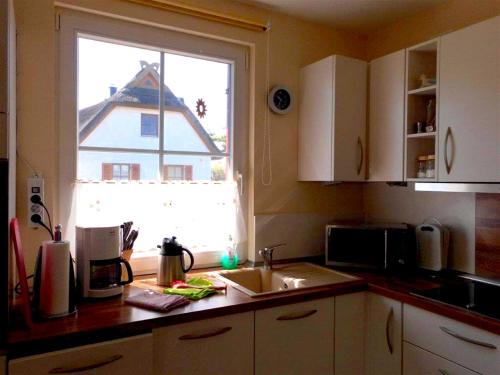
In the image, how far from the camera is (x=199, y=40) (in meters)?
2.12

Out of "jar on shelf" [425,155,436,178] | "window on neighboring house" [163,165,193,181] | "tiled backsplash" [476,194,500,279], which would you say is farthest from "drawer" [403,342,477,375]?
"window on neighboring house" [163,165,193,181]

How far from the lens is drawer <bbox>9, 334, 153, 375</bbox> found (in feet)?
3.86

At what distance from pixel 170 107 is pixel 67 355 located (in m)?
1.29

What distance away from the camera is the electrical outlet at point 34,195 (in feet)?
5.45

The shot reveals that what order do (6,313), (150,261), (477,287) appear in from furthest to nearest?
(150,261) < (477,287) < (6,313)

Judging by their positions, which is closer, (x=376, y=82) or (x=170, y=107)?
(x=170, y=107)

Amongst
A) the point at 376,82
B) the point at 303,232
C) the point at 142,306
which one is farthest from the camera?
the point at 303,232

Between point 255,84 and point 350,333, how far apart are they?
146cm

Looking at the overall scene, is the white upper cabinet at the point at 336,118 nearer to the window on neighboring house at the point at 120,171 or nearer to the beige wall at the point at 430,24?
the beige wall at the point at 430,24

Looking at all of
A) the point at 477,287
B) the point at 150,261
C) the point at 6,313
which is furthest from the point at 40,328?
the point at 477,287

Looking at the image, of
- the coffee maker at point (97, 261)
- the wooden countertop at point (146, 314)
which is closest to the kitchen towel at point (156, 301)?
the wooden countertop at point (146, 314)

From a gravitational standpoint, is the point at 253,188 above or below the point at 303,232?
above

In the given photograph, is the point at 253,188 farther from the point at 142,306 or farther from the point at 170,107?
the point at 142,306

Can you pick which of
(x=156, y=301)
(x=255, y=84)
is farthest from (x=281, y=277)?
(x=255, y=84)
